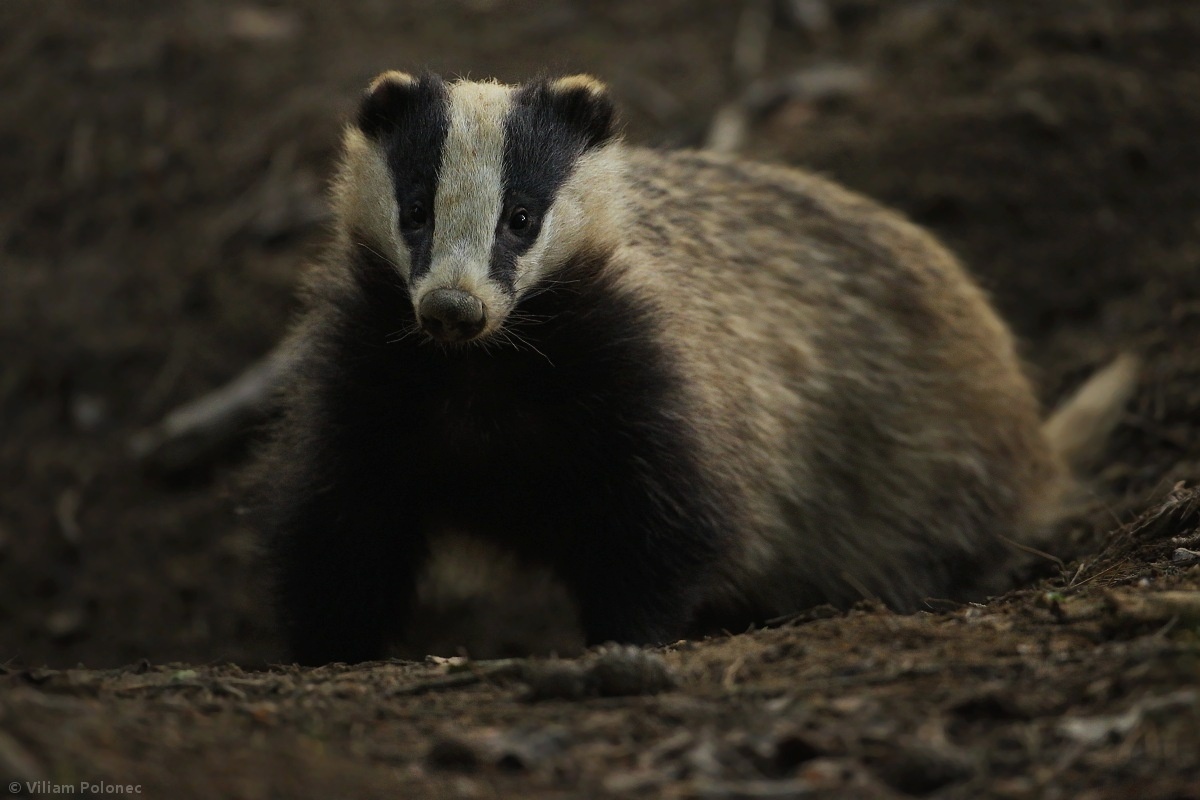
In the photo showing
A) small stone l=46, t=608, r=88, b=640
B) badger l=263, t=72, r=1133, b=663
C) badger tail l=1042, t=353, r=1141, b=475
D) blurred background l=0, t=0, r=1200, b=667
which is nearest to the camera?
badger l=263, t=72, r=1133, b=663

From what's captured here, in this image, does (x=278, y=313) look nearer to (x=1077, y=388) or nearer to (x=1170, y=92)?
(x=1077, y=388)

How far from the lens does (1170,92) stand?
6875 mm

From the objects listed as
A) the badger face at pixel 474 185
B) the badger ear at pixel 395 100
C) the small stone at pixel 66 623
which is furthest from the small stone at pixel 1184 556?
the small stone at pixel 66 623

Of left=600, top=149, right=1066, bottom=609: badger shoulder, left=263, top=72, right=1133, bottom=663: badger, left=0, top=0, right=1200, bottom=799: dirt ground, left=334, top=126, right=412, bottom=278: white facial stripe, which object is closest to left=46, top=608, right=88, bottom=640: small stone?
left=0, top=0, right=1200, bottom=799: dirt ground

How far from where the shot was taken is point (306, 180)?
24.2 ft

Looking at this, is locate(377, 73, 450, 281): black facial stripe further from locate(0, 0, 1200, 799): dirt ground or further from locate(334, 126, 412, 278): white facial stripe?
locate(0, 0, 1200, 799): dirt ground

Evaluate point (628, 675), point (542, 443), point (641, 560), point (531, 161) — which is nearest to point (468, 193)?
point (531, 161)

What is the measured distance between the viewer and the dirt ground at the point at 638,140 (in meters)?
2.34

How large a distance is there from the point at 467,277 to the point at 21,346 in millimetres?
4505

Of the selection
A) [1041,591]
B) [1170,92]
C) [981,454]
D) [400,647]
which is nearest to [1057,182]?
[1170,92]

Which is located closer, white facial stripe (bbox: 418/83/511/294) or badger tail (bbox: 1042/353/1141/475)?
white facial stripe (bbox: 418/83/511/294)

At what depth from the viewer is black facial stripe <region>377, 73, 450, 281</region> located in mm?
3676

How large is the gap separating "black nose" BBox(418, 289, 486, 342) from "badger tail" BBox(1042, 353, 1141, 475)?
325cm

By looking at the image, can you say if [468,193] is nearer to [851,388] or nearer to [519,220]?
[519,220]
